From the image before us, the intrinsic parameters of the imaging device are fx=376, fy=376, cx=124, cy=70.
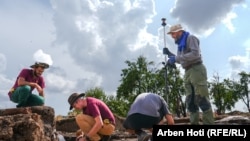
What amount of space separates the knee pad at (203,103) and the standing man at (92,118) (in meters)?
1.48

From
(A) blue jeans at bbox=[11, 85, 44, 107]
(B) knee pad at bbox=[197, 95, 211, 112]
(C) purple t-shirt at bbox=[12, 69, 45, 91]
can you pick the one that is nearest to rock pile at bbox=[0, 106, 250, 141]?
(A) blue jeans at bbox=[11, 85, 44, 107]

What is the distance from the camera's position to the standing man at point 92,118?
563cm

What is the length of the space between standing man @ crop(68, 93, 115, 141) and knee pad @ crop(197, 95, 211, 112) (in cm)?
148

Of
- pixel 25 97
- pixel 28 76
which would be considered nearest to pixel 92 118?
pixel 25 97

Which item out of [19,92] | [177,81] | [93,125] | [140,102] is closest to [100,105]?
[93,125]

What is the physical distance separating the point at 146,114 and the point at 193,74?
1354mm

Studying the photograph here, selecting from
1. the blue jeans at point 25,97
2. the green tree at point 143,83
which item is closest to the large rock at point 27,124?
the blue jeans at point 25,97

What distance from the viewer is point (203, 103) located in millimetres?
6207

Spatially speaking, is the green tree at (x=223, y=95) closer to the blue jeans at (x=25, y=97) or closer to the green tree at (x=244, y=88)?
the green tree at (x=244, y=88)

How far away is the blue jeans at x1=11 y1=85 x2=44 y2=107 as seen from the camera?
720 centimetres

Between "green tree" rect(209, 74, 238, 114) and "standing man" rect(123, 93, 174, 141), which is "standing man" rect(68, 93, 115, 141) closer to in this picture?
"standing man" rect(123, 93, 174, 141)

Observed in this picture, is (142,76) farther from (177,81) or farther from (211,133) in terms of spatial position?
(211,133)

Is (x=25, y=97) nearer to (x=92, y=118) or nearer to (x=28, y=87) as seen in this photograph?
(x=28, y=87)

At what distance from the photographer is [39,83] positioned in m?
7.66
